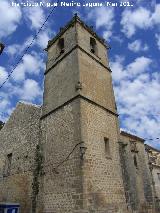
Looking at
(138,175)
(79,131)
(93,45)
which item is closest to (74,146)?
(79,131)

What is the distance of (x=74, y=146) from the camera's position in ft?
33.0

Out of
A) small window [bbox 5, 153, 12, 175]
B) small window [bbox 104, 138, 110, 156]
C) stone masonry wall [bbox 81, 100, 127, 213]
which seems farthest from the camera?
small window [bbox 5, 153, 12, 175]

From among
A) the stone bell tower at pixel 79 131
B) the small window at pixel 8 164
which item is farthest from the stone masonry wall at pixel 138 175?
the small window at pixel 8 164

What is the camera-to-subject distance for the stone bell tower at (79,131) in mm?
9391

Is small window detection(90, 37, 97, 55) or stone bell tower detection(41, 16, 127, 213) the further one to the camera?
small window detection(90, 37, 97, 55)

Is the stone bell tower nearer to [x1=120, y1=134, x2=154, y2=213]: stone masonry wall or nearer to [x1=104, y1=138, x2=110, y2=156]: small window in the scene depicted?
[x1=104, y1=138, x2=110, y2=156]: small window

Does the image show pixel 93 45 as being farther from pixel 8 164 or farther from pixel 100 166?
pixel 8 164

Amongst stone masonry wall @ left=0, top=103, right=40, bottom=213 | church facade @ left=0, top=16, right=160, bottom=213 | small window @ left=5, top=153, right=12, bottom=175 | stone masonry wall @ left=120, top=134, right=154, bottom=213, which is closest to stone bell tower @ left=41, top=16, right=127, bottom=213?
church facade @ left=0, top=16, right=160, bottom=213

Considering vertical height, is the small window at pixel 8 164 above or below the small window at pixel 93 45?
below

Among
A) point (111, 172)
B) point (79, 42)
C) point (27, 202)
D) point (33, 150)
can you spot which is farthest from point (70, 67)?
point (27, 202)

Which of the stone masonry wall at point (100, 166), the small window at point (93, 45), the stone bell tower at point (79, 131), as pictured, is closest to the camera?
the stone masonry wall at point (100, 166)

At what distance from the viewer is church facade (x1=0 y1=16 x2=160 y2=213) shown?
9656mm

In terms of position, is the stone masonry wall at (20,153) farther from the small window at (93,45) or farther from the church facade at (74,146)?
the small window at (93,45)

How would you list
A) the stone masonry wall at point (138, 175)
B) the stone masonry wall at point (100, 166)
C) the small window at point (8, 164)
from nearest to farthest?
the stone masonry wall at point (100, 166) < the stone masonry wall at point (138, 175) < the small window at point (8, 164)
